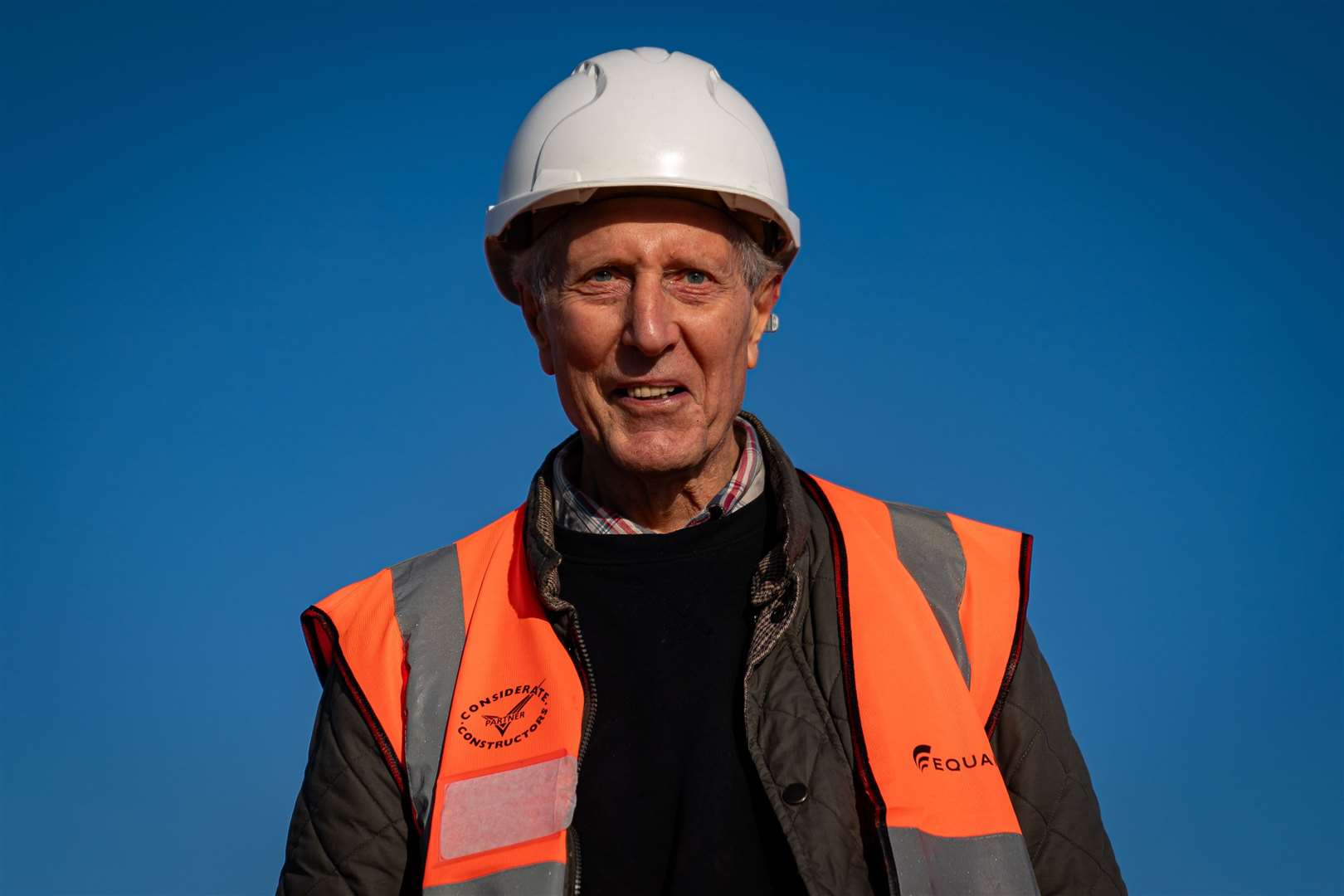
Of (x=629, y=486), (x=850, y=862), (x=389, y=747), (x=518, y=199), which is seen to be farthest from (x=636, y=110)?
(x=850, y=862)

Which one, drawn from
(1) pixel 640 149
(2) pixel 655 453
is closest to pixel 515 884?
(2) pixel 655 453

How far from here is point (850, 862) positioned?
10.0 ft

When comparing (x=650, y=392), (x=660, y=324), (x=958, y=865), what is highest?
(x=660, y=324)

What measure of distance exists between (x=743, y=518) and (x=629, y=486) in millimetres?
327

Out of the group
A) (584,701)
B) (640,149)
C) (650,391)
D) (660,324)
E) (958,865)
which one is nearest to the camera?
(958,865)

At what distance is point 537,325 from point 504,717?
3.73ft

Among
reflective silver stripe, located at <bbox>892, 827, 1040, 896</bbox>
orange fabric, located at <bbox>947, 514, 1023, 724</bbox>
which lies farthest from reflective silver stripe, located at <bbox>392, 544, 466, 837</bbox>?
orange fabric, located at <bbox>947, 514, 1023, 724</bbox>

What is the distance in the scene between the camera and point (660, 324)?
3438 mm

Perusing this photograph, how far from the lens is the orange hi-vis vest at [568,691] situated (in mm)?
3119

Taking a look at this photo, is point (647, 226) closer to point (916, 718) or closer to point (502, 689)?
Result: point (502, 689)

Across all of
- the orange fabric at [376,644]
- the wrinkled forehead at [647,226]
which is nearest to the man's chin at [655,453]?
the wrinkled forehead at [647,226]

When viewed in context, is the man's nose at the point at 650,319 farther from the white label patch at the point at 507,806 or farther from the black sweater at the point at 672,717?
the white label patch at the point at 507,806

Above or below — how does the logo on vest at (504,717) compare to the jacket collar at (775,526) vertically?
below

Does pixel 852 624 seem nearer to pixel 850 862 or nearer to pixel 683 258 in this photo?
pixel 850 862
